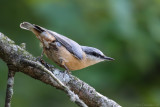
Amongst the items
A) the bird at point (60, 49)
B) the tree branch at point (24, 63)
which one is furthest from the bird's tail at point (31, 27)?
the tree branch at point (24, 63)

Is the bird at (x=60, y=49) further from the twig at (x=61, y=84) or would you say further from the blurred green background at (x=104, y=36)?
the twig at (x=61, y=84)

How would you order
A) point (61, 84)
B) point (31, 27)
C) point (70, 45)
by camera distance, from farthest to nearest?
point (70, 45) < point (31, 27) < point (61, 84)

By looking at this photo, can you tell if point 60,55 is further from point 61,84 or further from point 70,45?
point 61,84

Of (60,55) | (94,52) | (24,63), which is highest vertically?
(94,52)

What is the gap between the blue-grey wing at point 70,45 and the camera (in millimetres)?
4367

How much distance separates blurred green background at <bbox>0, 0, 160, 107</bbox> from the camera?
4.88 metres

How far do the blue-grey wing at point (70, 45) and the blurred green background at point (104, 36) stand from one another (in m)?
0.47

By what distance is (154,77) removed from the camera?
19.2ft

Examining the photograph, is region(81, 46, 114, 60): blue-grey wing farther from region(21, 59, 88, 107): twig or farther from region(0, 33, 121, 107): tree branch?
region(21, 59, 88, 107): twig

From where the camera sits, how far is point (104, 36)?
4980mm

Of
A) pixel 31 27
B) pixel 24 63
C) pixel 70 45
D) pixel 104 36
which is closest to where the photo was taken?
pixel 24 63

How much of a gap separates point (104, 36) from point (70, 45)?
708 mm

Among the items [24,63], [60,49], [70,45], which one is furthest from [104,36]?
[24,63]

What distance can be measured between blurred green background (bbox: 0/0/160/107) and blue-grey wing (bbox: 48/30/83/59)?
474 mm
